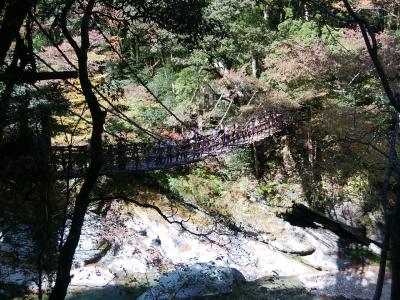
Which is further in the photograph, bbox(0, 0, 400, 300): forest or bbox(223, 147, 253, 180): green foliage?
bbox(223, 147, 253, 180): green foliage

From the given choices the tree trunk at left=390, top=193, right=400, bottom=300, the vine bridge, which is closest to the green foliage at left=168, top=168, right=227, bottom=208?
the vine bridge

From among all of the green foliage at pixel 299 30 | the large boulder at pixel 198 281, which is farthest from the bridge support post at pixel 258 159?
the large boulder at pixel 198 281

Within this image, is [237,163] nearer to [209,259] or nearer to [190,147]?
[190,147]

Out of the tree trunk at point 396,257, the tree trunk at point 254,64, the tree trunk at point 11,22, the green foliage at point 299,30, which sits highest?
the green foliage at point 299,30

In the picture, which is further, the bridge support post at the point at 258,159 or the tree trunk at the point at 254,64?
the tree trunk at the point at 254,64

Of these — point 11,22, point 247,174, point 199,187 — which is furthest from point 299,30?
point 11,22

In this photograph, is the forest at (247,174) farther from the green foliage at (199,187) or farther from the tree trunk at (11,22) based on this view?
the tree trunk at (11,22)

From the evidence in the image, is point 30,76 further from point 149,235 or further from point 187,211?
point 187,211

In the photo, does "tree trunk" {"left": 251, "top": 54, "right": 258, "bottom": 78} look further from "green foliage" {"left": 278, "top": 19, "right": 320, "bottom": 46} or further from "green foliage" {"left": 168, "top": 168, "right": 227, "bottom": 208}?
"green foliage" {"left": 168, "top": 168, "right": 227, "bottom": 208}

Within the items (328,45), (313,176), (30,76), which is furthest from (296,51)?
(30,76)

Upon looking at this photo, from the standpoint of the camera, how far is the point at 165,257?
8336 mm

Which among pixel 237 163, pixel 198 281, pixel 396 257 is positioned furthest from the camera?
pixel 237 163

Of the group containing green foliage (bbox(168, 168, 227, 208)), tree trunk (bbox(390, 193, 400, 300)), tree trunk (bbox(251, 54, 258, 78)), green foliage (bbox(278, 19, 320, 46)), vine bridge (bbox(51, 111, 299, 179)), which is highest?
green foliage (bbox(278, 19, 320, 46))

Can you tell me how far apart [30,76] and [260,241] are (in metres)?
7.58
